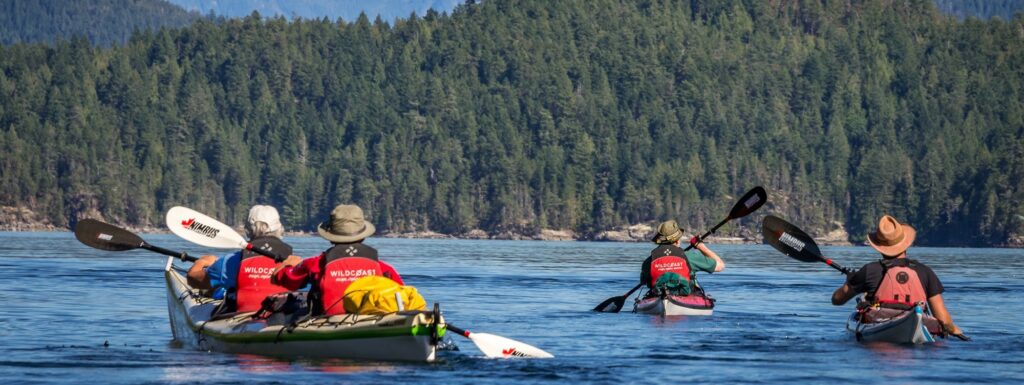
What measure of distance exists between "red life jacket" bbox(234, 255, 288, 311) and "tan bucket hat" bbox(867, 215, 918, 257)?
8489mm

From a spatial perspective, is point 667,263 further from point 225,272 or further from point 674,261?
point 225,272

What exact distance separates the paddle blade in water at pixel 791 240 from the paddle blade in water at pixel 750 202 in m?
3.16

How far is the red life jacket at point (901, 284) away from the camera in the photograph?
2412cm

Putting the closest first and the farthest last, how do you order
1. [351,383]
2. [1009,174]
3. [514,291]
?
[351,383]
[514,291]
[1009,174]

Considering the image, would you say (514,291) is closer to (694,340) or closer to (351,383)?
(694,340)

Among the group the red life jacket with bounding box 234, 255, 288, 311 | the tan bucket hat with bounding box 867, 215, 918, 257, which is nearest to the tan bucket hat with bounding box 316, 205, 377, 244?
the red life jacket with bounding box 234, 255, 288, 311

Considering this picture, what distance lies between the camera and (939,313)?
2462 cm

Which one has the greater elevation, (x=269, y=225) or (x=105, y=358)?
(x=269, y=225)

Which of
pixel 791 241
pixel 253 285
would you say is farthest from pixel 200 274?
pixel 791 241

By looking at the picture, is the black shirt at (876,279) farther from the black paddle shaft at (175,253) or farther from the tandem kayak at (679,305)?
the black paddle shaft at (175,253)

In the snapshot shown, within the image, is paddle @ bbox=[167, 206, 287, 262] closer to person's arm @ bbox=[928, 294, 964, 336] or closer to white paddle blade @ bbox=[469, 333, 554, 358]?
white paddle blade @ bbox=[469, 333, 554, 358]

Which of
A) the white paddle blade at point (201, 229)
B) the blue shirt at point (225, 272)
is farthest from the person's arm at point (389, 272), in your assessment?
the white paddle blade at point (201, 229)

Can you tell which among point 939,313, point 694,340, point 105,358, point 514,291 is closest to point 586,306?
point 514,291

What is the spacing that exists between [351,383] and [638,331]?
31.7 feet
